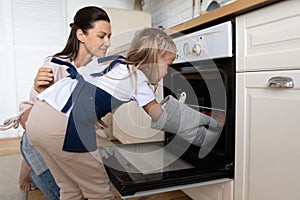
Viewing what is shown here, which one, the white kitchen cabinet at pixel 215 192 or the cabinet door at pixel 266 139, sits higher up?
the cabinet door at pixel 266 139

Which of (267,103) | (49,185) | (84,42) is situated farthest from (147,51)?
(49,185)

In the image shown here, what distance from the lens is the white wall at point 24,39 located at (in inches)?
99.3

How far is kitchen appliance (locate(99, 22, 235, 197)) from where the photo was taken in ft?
2.54

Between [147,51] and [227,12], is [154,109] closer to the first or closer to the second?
[147,51]

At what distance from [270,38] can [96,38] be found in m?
0.65

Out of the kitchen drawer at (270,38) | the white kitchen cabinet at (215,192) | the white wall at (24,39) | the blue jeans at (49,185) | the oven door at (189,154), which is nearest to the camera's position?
the kitchen drawer at (270,38)

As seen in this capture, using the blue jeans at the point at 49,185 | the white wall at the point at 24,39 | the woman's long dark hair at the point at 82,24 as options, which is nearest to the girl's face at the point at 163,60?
the woman's long dark hair at the point at 82,24

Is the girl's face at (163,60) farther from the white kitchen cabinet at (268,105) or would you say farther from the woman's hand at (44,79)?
the woman's hand at (44,79)

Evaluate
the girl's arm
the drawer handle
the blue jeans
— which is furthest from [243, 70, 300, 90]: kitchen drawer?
the blue jeans

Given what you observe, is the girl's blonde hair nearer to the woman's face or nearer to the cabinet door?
the woman's face

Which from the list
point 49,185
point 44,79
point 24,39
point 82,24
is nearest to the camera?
point 44,79

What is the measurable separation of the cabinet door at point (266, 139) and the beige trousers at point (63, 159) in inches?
20.4

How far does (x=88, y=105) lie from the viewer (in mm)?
812

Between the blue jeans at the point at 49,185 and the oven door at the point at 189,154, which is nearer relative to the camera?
the oven door at the point at 189,154
